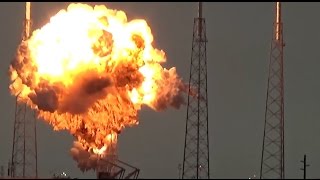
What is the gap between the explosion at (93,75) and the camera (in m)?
143

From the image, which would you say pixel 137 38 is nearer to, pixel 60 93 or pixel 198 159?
pixel 60 93

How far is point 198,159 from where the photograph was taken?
16238cm

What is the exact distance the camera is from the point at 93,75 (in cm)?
14338

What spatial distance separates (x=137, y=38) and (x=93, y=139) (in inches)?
486

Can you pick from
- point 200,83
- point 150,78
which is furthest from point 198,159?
point 150,78

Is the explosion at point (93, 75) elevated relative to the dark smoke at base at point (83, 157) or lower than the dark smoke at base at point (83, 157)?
elevated

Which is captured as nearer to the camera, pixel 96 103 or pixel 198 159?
pixel 96 103

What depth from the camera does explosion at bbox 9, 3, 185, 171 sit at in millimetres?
143250

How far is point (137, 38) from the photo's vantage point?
146 meters

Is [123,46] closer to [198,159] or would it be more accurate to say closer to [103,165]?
[103,165]

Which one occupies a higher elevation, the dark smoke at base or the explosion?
the explosion

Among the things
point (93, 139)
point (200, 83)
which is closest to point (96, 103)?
point (93, 139)

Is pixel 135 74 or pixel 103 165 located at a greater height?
pixel 135 74

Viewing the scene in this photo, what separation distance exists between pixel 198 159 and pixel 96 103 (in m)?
22.8
